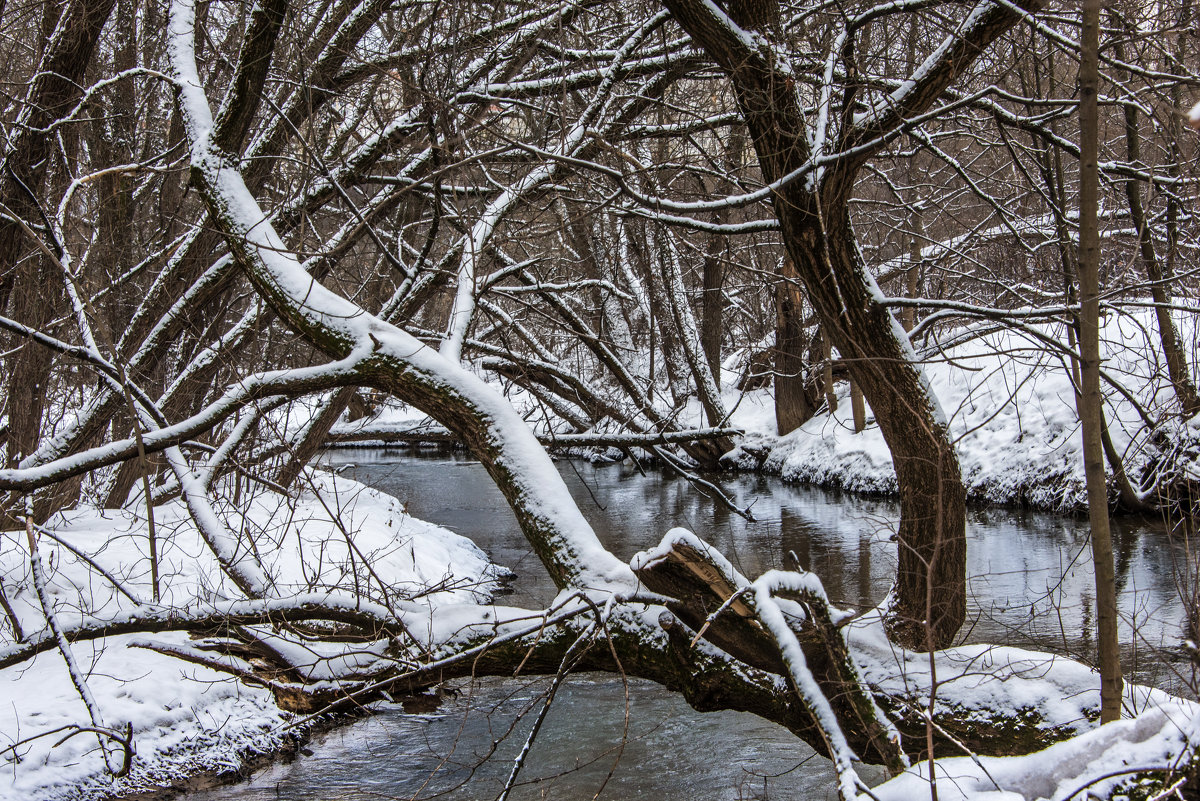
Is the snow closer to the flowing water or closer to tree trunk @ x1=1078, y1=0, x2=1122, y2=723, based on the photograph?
tree trunk @ x1=1078, y1=0, x2=1122, y2=723

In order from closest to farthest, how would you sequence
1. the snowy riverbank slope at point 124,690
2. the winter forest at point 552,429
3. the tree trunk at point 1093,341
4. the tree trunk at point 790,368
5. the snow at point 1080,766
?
the snow at point 1080,766
the tree trunk at point 1093,341
the winter forest at point 552,429
the snowy riverbank slope at point 124,690
the tree trunk at point 790,368

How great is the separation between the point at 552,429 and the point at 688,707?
2198 mm

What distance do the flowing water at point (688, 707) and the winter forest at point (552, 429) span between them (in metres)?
0.05

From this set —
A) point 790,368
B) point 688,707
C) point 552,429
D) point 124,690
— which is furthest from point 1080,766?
point 790,368

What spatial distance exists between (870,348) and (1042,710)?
6.27 ft

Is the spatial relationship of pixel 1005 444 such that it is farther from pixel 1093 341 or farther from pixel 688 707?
pixel 1093 341

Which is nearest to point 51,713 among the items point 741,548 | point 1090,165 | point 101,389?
point 101,389

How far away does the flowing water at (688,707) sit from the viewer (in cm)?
492

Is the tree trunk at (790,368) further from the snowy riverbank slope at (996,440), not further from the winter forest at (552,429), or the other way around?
the winter forest at (552,429)

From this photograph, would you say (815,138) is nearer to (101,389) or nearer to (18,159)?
(101,389)

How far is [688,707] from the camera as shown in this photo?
616 centimetres

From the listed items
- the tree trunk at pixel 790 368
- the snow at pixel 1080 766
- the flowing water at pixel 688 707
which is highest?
the tree trunk at pixel 790 368

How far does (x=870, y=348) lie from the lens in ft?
14.7

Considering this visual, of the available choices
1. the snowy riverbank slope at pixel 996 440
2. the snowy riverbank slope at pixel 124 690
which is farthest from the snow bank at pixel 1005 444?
the snowy riverbank slope at pixel 124 690
